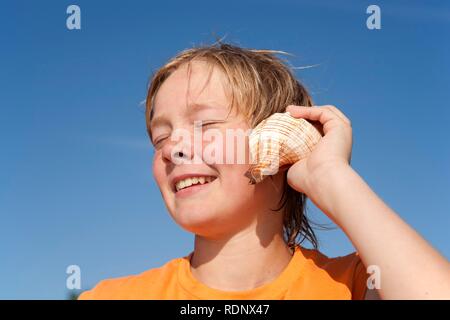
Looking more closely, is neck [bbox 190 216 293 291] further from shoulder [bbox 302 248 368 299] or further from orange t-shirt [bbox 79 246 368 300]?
shoulder [bbox 302 248 368 299]

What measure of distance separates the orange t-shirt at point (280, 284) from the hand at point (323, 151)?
1.63 feet

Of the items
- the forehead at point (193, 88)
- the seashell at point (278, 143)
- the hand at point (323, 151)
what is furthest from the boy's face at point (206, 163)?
the hand at point (323, 151)

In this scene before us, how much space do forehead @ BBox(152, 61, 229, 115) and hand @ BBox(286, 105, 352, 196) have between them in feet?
1.47

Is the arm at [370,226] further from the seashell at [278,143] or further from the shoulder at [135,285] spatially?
the shoulder at [135,285]

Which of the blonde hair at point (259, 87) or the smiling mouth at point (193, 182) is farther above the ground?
the blonde hair at point (259, 87)

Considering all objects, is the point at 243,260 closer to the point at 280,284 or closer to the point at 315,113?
the point at 280,284

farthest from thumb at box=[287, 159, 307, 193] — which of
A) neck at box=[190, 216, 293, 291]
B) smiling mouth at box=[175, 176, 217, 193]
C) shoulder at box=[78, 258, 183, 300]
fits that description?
shoulder at box=[78, 258, 183, 300]

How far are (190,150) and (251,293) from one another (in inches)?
34.6

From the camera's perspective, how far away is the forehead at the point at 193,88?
3.39 m

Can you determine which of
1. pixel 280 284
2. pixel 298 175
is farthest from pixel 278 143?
pixel 280 284

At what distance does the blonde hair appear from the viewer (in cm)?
349

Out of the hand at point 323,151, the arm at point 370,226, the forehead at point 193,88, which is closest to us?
the arm at point 370,226
